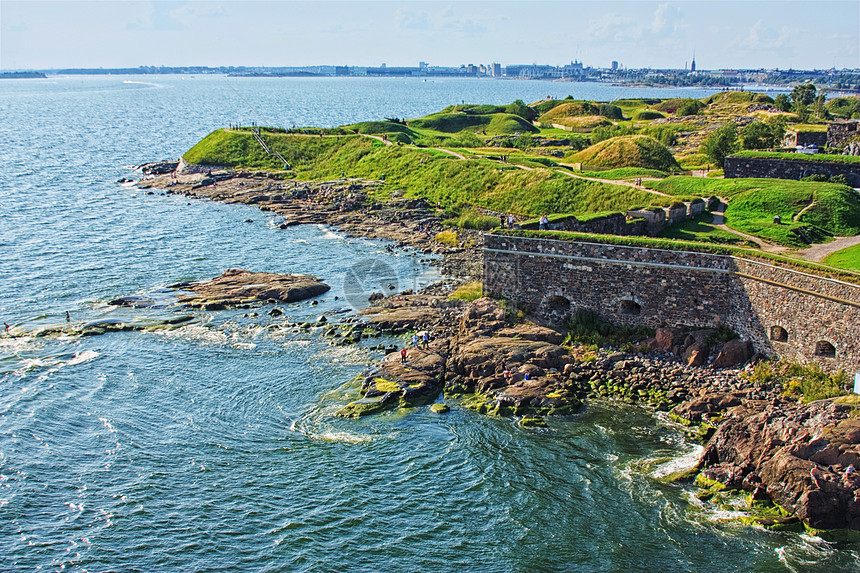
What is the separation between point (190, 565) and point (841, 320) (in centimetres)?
2715

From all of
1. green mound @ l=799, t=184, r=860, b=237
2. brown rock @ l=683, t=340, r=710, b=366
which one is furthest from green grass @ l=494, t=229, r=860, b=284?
green mound @ l=799, t=184, r=860, b=237

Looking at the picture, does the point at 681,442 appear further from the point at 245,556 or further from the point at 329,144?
the point at 329,144

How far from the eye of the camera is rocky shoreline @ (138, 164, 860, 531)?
89.6 feet

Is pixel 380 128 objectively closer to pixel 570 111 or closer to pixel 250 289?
pixel 570 111

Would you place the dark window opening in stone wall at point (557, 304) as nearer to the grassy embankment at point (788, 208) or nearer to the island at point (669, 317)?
the island at point (669, 317)

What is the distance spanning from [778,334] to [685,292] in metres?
4.87

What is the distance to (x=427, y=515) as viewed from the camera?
28.3 m

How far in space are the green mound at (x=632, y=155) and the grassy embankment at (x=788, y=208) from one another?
1686 centimetres

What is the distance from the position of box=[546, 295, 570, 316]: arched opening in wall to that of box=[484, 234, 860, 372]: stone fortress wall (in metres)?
0.05

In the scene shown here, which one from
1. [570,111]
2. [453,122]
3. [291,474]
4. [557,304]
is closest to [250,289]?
[557,304]

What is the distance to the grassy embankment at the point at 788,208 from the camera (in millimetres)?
47281

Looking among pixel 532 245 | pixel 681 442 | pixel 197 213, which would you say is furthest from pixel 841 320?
pixel 197 213

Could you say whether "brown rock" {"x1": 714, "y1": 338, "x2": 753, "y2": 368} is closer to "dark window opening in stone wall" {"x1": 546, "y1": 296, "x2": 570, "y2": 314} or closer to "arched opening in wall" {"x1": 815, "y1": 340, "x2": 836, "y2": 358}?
"arched opening in wall" {"x1": 815, "y1": 340, "x2": 836, "y2": 358}

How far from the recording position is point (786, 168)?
59.5 metres
